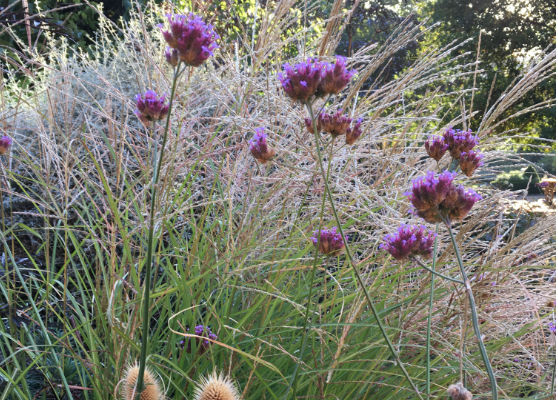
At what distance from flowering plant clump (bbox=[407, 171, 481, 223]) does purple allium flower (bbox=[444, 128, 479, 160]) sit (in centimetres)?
36

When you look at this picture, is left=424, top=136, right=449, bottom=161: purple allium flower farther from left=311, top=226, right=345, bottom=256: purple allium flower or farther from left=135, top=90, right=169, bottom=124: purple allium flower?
left=135, top=90, right=169, bottom=124: purple allium flower

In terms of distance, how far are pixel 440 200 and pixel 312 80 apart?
0.98 ft

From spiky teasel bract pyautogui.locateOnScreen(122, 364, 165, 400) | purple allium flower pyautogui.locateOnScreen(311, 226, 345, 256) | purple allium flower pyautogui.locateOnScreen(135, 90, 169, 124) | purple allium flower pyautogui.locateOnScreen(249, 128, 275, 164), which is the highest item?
purple allium flower pyautogui.locateOnScreen(135, 90, 169, 124)

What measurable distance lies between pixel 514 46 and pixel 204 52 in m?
16.3

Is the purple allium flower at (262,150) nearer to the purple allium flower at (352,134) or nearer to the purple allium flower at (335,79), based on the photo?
the purple allium flower at (352,134)

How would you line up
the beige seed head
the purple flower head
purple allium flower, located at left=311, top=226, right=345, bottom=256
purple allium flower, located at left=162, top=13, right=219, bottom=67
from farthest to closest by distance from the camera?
purple allium flower, located at left=311, top=226, right=345, bottom=256, the purple flower head, purple allium flower, located at left=162, top=13, right=219, bottom=67, the beige seed head

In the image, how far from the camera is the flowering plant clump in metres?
0.79

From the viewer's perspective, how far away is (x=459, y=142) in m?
1.15

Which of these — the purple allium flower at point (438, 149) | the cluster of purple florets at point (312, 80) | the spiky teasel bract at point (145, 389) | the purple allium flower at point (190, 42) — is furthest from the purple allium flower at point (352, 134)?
the spiky teasel bract at point (145, 389)

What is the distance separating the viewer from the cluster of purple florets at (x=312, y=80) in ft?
2.97

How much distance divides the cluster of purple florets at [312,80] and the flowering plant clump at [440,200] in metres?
0.24

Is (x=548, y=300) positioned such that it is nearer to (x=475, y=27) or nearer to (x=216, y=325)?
(x=216, y=325)

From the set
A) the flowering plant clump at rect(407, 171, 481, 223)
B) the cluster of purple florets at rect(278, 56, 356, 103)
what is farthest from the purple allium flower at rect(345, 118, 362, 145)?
the flowering plant clump at rect(407, 171, 481, 223)

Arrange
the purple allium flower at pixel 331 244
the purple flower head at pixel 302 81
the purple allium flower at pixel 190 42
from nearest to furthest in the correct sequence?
the purple allium flower at pixel 190 42, the purple flower head at pixel 302 81, the purple allium flower at pixel 331 244
